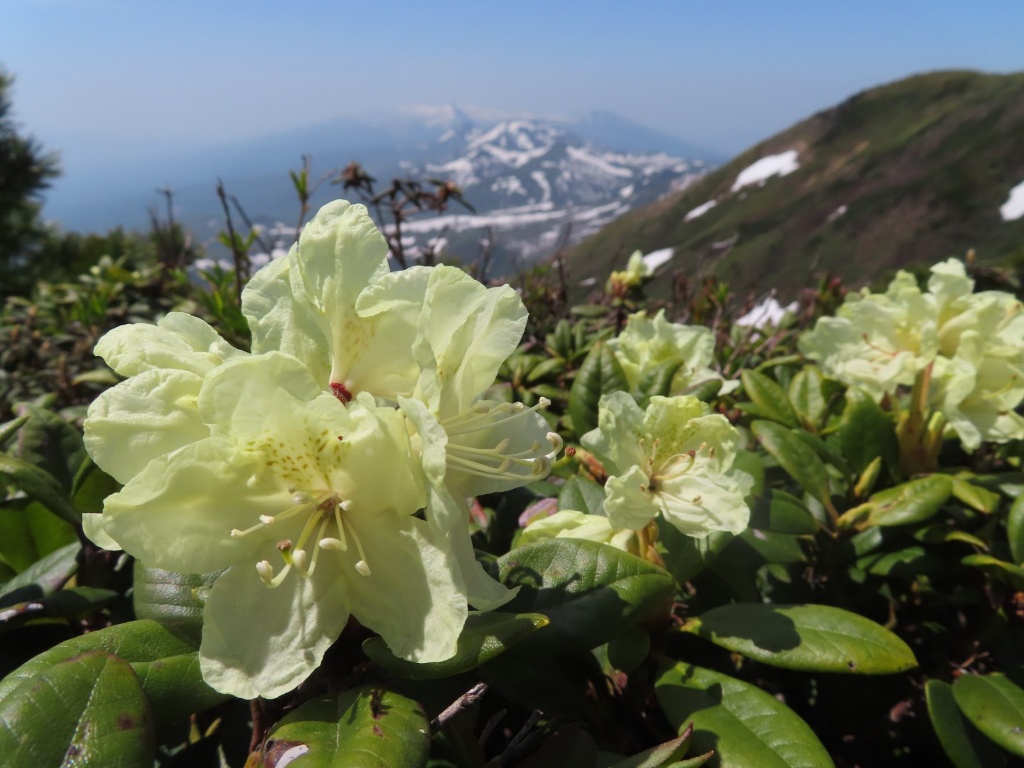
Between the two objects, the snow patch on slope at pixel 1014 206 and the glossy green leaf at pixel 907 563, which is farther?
the snow patch on slope at pixel 1014 206

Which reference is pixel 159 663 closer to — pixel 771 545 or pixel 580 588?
pixel 580 588

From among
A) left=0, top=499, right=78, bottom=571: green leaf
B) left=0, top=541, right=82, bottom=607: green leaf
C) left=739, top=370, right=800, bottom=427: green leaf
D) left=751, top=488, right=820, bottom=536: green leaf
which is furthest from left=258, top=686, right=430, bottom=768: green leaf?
left=739, top=370, right=800, bottom=427: green leaf

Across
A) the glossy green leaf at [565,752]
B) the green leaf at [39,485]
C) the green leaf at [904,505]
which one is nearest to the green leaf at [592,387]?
the green leaf at [904,505]

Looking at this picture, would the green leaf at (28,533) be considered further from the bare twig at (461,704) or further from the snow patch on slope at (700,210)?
the snow patch on slope at (700,210)

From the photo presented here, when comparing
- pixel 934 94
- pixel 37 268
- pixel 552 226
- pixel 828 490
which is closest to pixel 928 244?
pixel 934 94

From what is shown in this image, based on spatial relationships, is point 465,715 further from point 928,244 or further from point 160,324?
point 928,244

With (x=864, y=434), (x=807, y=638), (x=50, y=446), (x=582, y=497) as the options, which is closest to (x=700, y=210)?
(x=864, y=434)
